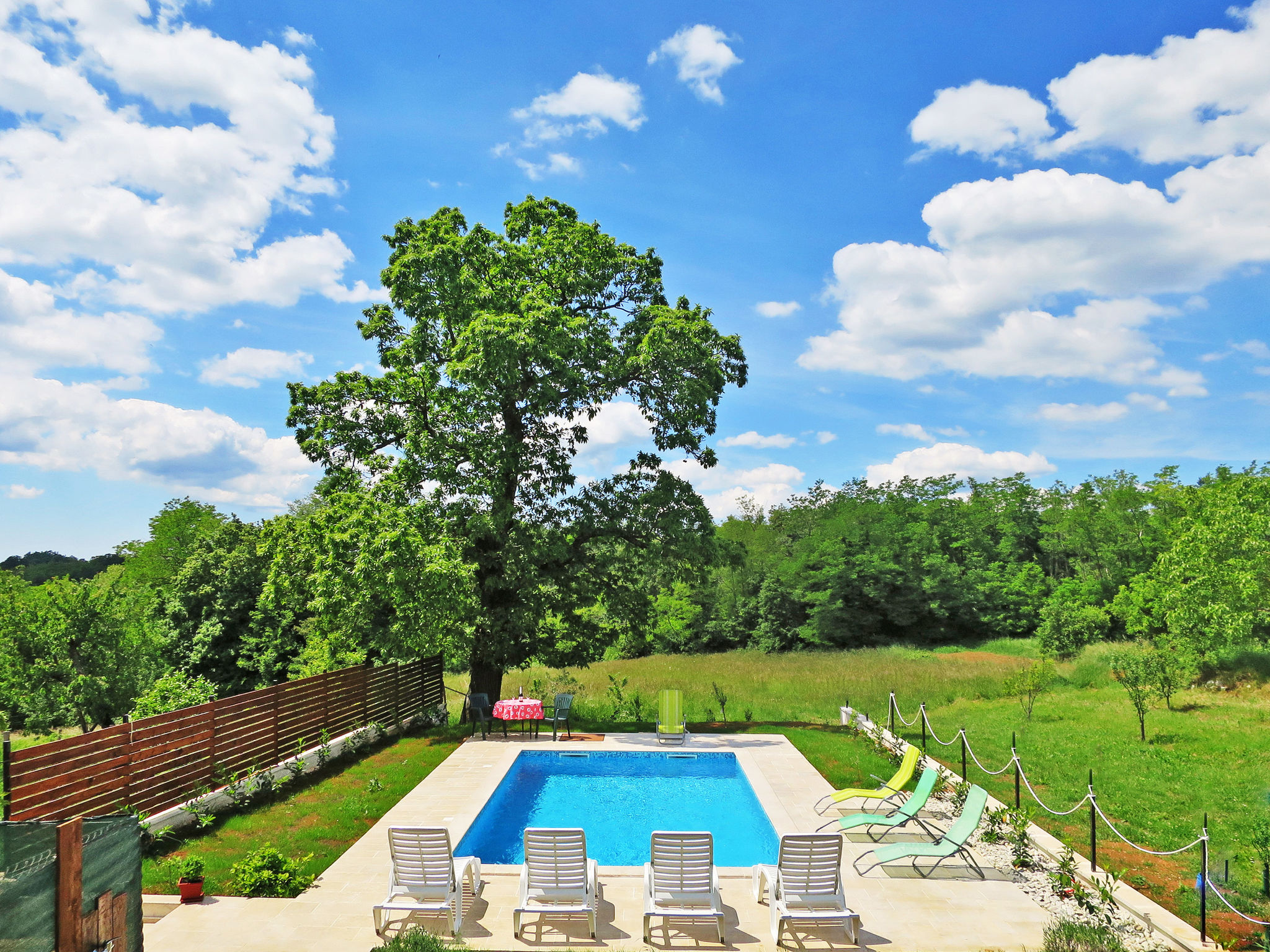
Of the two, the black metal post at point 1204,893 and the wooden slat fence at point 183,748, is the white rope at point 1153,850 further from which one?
the wooden slat fence at point 183,748

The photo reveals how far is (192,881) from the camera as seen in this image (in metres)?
7.23

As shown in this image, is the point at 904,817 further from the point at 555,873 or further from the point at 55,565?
the point at 55,565

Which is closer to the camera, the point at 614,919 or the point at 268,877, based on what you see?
the point at 614,919

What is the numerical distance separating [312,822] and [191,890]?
2742mm

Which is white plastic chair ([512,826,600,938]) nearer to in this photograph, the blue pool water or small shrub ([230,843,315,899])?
the blue pool water

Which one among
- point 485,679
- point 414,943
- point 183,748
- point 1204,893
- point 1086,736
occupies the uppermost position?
point 183,748

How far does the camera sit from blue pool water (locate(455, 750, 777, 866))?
9.73 m

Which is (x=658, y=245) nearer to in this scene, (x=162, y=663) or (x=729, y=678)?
(x=729, y=678)

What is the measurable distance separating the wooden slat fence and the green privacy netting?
346 cm

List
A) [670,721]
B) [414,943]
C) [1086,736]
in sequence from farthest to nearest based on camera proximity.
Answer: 1. [1086,736]
2. [670,721]
3. [414,943]

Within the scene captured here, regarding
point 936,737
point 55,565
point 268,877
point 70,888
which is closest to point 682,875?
point 268,877

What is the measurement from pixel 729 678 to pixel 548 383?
14.9 meters

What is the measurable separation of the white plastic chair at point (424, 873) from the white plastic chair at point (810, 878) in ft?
9.75

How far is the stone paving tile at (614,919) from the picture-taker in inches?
256
